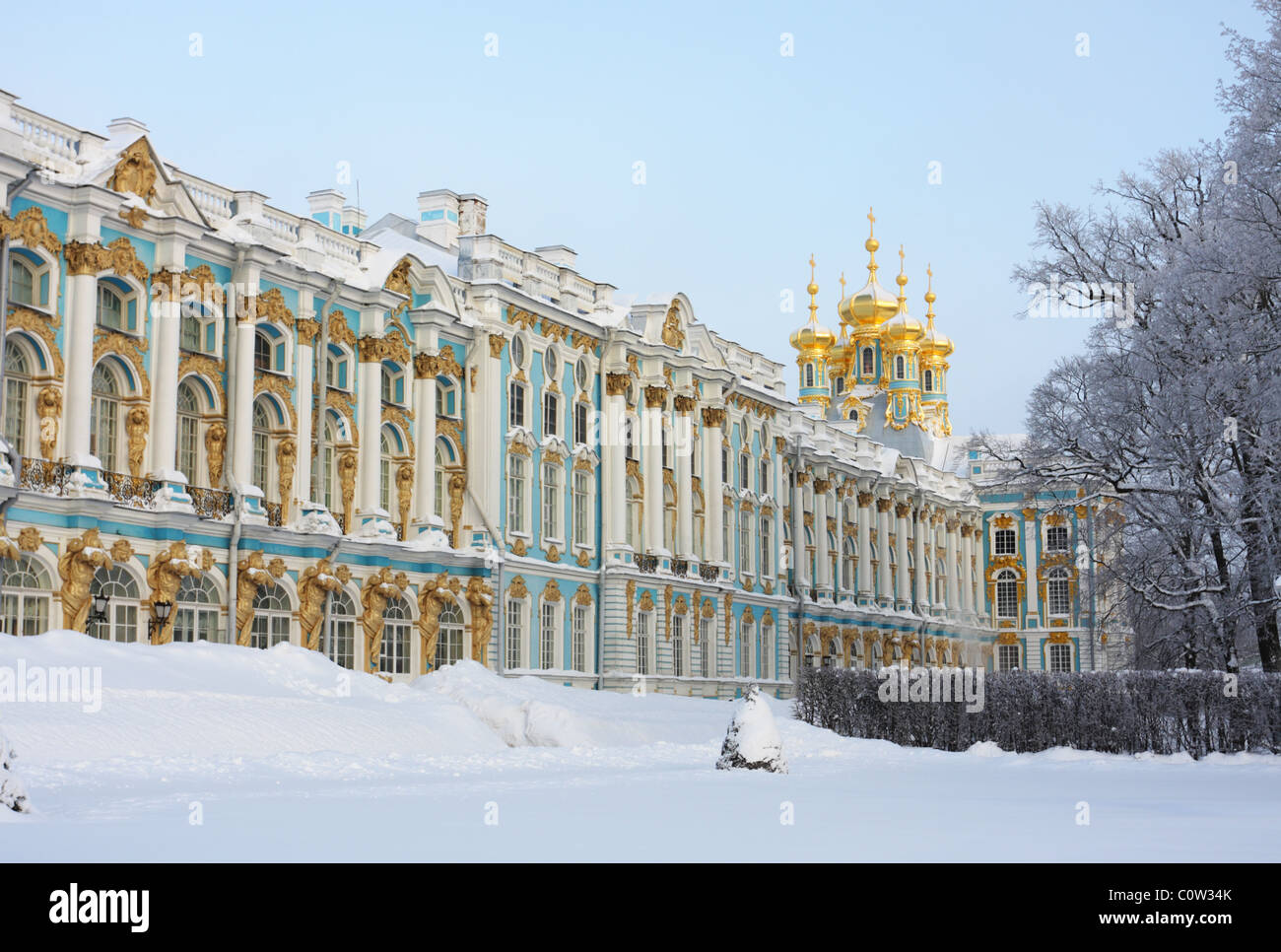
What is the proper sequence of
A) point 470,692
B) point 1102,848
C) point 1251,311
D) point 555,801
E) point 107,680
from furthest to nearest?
point 470,692 < point 107,680 < point 1251,311 < point 555,801 < point 1102,848

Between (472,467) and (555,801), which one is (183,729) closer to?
(555,801)

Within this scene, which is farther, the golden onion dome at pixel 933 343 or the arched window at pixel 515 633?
the golden onion dome at pixel 933 343

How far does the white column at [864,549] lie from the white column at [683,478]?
18407mm

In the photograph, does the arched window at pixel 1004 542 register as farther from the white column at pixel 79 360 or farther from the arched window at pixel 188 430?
the white column at pixel 79 360

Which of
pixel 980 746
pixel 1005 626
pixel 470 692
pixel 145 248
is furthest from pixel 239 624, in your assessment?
pixel 1005 626

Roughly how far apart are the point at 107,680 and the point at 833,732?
14.4 meters

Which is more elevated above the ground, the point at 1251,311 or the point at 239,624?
the point at 1251,311

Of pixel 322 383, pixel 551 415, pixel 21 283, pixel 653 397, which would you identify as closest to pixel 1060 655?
pixel 653 397

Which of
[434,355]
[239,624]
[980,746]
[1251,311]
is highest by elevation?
[434,355]

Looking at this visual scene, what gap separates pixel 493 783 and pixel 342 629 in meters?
16.6

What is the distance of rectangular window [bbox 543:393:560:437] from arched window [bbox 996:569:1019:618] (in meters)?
44.0

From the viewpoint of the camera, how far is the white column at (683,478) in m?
47.9

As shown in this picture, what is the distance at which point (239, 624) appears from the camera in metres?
30.9

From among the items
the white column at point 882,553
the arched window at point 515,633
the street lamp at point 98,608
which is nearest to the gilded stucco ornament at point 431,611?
the arched window at point 515,633
